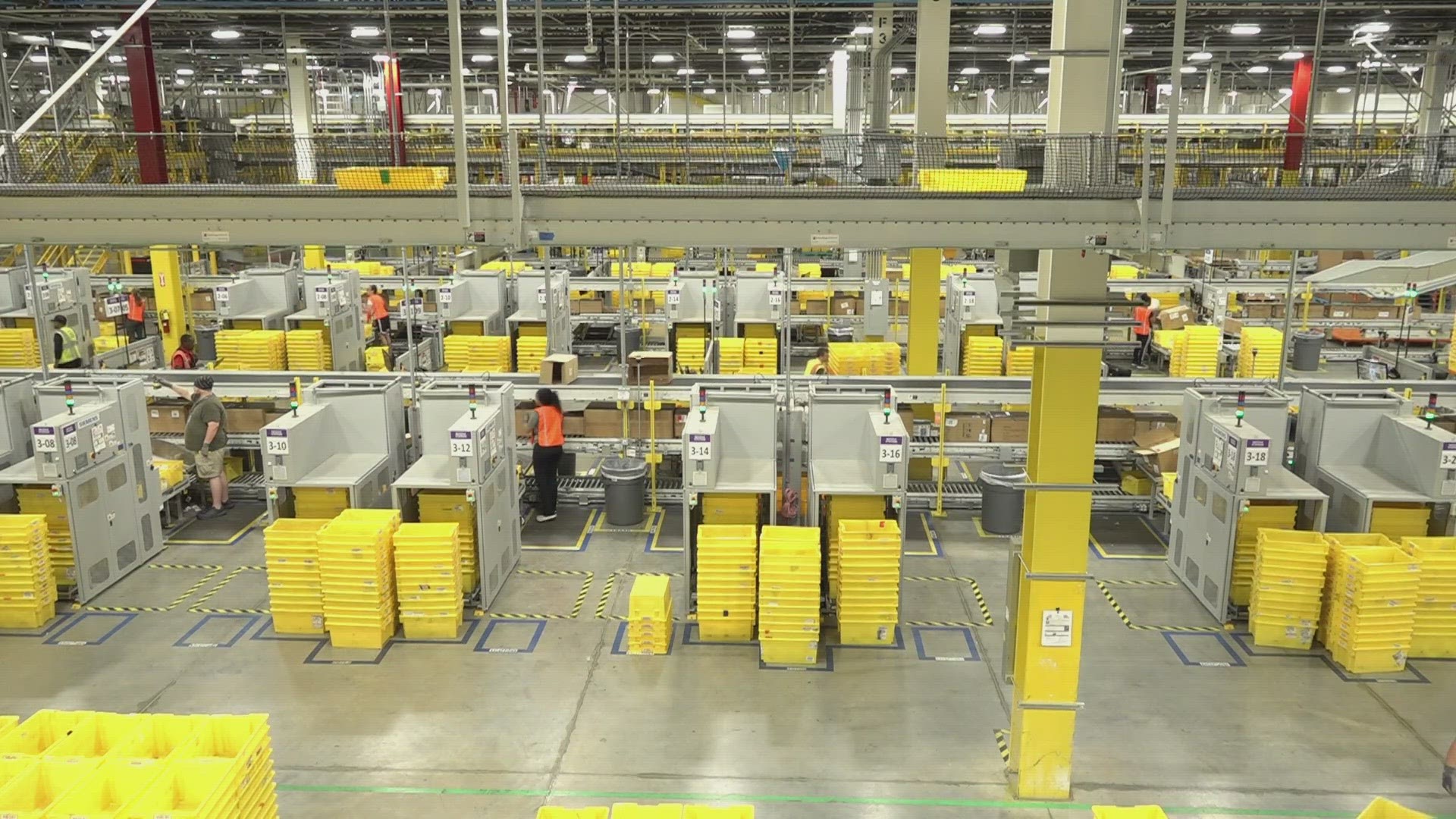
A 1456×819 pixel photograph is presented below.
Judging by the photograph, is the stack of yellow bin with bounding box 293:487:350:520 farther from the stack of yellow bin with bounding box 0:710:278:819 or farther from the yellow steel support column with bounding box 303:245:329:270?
the yellow steel support column with bounding box 303:245:329:270

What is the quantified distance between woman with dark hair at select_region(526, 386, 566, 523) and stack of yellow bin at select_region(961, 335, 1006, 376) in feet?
25.1

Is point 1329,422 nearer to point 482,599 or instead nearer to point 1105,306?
point 1105,306

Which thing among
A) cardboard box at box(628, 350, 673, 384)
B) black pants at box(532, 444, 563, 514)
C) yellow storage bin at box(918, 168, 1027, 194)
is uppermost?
yellow storage bin at box(918, 168, 1027, 194)

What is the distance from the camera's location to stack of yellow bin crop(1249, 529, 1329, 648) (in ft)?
29.2

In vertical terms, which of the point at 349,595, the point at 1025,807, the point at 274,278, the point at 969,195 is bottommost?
the point at 1025,807

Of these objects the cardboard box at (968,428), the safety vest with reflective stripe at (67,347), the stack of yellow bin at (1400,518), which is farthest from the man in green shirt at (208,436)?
the stack of yellow bin at (1400,518)

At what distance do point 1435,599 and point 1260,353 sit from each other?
8.90 m

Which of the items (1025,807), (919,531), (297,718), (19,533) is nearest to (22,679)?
(19,533)

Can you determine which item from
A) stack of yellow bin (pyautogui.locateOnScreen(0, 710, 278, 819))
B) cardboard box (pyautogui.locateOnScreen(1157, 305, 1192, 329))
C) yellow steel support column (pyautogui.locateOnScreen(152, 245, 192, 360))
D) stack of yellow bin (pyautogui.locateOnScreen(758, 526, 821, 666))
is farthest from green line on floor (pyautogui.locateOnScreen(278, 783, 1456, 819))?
yellow steel support column (pyautogui.locateOnScreen(152, 245, 192, 360))

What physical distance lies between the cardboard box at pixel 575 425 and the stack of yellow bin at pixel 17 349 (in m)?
10.1

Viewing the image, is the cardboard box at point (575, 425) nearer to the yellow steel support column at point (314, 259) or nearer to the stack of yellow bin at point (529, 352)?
the stack of yellow bin at point (529, 352)

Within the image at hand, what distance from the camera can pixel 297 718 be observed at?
26.5ft

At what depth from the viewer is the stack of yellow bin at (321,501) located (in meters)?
9.91

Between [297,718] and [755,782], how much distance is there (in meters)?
3.73
